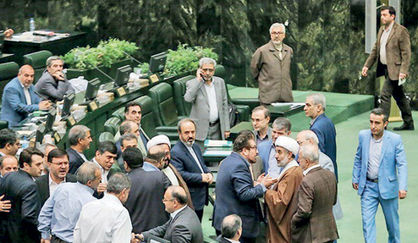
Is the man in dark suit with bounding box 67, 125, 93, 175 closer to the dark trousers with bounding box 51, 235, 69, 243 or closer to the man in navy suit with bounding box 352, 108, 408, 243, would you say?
the dark trousers with bounding box 51, 235, 69, 243

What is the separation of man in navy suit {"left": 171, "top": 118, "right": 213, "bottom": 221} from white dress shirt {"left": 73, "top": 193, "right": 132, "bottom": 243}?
1713 mm

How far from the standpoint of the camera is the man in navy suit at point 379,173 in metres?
8.46

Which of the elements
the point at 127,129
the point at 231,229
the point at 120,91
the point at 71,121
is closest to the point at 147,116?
the point at 120,91

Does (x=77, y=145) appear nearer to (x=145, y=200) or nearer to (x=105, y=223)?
(x=145, y=200)

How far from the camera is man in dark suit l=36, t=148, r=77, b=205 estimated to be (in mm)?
7688

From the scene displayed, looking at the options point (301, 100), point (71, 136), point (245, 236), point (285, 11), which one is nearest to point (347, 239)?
point (245, 236)

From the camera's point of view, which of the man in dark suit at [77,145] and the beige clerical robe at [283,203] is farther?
the man in dark suit at [77,145]

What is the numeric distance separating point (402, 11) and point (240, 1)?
8.14 feet

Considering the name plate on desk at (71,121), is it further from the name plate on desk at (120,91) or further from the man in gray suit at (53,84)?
the man in gray suit at (53,84)

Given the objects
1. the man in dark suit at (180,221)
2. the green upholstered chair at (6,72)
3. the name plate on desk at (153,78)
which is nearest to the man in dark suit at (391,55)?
the name plate on desk at (153,78)

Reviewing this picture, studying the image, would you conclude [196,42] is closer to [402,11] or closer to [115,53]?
[115,53]

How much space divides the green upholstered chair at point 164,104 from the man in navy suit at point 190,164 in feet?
9.15

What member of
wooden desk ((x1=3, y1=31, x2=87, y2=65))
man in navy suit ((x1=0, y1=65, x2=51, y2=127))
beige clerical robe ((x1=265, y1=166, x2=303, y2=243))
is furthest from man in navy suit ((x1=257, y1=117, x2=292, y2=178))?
wooden desk ((x1=3, y1=31, x2=87, y2=65))

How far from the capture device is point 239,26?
1561 centimetres
